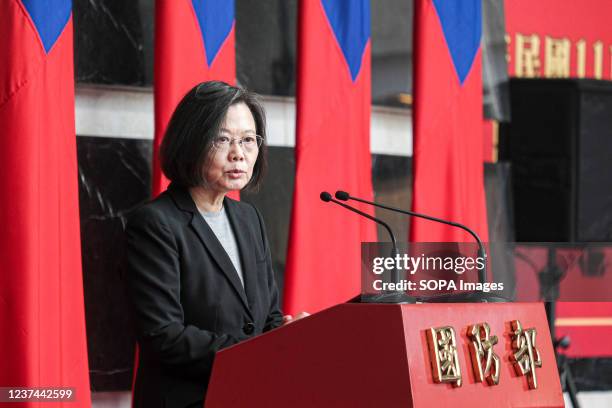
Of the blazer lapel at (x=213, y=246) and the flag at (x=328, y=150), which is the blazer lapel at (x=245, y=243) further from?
the flag at (x=328, y=150)

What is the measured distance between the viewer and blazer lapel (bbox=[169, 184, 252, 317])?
6.31 ft

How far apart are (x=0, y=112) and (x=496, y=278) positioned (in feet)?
4.74

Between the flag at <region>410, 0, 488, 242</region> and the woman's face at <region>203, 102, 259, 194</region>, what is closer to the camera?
the woman's face at <region>203, 102, 259, 194</region>

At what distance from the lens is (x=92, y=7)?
302cm

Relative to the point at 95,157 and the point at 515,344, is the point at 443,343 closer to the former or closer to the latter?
the point at 515,344

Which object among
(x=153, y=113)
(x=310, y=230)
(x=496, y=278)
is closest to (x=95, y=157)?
(x=153, y=113)

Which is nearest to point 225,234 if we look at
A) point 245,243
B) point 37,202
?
point 245,243

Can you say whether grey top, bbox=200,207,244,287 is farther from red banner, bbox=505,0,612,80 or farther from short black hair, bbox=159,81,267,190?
red banner, bbox=505,0,612,80

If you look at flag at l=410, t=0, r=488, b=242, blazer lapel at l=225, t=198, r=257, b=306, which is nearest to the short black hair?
blazer lapel at l=225, t=198, r=257, b=306

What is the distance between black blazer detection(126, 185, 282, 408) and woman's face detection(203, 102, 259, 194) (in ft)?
0.22

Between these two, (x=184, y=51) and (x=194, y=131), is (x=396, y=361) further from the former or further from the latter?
(x=184, y=51)

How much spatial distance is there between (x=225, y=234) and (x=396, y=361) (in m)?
0.64

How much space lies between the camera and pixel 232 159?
2014mm

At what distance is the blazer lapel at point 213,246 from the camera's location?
192cm
